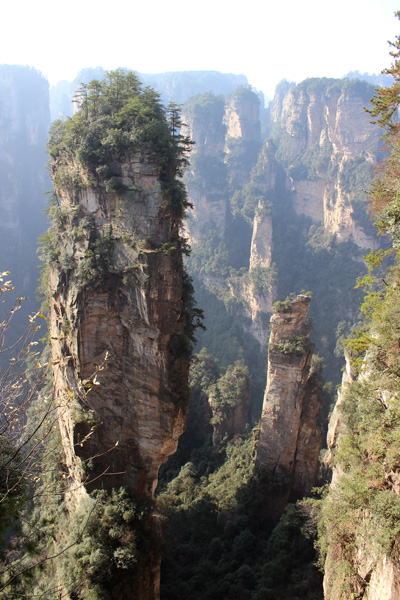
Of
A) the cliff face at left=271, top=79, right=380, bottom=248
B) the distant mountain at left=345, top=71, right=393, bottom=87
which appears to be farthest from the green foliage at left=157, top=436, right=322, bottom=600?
the distant mountain at left=345, top=71, right=393, bottom=87

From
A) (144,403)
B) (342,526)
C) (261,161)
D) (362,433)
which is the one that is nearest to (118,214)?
(144,403)

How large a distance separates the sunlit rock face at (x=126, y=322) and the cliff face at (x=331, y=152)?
4219cm

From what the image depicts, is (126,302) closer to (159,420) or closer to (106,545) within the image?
(159,420)

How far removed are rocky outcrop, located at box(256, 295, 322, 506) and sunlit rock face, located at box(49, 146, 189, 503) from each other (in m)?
7.56

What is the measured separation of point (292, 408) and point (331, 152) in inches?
2011

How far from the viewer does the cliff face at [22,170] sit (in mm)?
59094

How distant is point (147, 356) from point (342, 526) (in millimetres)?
7412

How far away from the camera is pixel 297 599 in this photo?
45.0 feet

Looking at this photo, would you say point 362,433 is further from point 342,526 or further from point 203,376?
point 203,376

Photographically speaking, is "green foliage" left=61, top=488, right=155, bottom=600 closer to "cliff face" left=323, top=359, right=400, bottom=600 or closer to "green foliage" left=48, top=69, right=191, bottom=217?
"cliff face" left=323, top=359, right=400, bottom=600

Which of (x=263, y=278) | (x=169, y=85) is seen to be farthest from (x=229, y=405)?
(x=169, y=85)

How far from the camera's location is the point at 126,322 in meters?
13.5

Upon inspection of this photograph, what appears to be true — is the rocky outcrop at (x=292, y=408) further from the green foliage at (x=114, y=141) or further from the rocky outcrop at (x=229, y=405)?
the green foliage at (x=114, y=141)

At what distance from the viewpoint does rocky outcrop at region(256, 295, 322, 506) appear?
19844 millimetres
